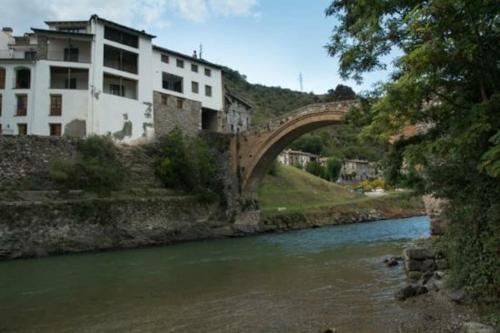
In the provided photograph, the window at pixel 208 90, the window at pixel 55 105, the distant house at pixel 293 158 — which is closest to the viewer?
the window at pixel 55 105

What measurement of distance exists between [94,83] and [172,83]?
332 inches

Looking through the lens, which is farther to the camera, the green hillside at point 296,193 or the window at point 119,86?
the green hillside at point 296,193

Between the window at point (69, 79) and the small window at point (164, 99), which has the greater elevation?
the window at point (69, 79)

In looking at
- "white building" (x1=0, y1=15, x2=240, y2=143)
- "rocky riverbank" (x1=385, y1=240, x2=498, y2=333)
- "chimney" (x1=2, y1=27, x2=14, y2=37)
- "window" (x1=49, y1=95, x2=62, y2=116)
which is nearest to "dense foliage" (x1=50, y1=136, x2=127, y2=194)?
"white building" (x1=0, y1=15, x2=240, y2=143)

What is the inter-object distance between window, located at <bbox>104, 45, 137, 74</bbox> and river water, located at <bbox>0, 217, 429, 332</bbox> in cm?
2060

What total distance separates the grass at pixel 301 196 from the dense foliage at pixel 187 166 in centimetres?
663

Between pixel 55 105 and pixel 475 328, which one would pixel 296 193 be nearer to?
pixel 55 105

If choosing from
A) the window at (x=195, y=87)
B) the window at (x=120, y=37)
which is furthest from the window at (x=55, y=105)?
the window at (x=195, y=87)

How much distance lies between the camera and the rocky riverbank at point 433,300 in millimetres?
7480

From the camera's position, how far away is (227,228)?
Answer: 114 feet

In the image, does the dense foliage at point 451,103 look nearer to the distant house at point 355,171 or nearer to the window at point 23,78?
the window at point 23,78

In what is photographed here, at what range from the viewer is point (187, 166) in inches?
1347

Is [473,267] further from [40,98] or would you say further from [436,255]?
[40,98]

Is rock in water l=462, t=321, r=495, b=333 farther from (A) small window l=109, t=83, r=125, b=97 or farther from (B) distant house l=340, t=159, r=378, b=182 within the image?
(B) distant house l=340, t=159, r=378, b=182
